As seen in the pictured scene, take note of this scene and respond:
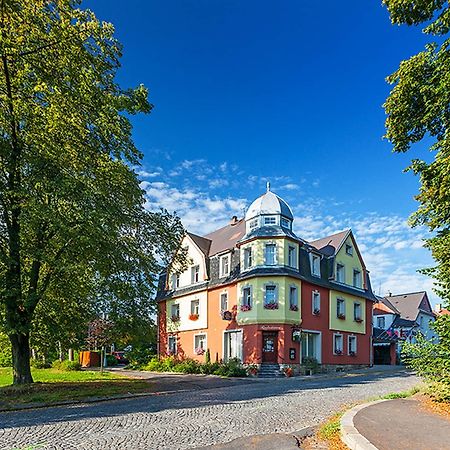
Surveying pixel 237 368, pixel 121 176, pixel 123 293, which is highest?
pixel 121 176

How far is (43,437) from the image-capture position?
796 centimetres

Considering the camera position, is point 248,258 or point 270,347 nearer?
point 270,347

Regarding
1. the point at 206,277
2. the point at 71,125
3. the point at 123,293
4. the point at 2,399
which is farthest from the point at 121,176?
the point at 206,277

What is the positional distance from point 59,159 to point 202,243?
2058 centimetres

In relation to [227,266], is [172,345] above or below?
below

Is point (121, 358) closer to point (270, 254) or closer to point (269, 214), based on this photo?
point (270, 254)

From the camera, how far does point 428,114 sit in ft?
39.8

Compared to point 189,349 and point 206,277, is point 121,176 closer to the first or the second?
point 206,277

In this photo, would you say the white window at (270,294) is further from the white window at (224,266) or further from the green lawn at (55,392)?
the green lawn at (55,392)

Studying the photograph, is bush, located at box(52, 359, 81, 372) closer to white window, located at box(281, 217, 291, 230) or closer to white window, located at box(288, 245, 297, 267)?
white window, located at box(288, 245, 297, 267)

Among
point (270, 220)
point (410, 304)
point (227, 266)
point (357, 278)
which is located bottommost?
point (410, 304)

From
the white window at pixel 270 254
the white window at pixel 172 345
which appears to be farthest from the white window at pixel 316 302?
the white window at pixel 172 345

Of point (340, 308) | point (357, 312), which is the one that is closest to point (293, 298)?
point (340, 308)

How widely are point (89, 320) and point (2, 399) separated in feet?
15.1
